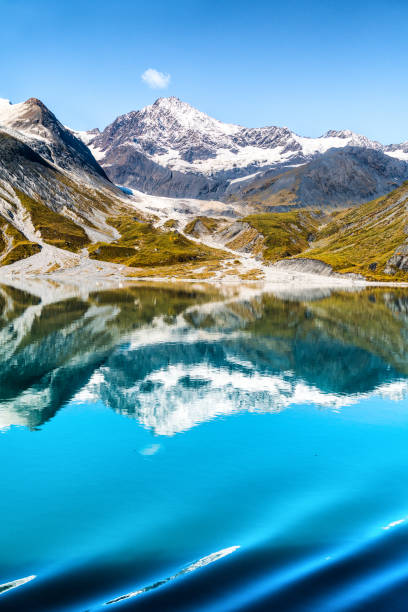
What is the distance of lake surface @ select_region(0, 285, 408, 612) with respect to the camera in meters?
18.0

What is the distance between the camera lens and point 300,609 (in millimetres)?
16281

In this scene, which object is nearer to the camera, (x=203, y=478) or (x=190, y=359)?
(x=203, y=478)

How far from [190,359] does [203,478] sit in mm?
35616

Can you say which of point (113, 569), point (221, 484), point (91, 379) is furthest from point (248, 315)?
point (113, 569)

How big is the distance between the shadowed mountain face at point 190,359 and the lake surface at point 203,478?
40 centimetres

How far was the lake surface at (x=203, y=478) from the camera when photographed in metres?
18.0

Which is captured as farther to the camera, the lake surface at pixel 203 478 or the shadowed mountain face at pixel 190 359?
the shadowed mountain face at pixel 190 359

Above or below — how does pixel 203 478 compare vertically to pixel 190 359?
below

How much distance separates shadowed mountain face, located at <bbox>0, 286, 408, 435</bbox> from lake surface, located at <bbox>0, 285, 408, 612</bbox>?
0.40 meters

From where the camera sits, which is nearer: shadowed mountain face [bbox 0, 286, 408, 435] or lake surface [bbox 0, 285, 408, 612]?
lake surface [bbox 0, 285, 408, 612]

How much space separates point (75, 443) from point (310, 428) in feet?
62.4

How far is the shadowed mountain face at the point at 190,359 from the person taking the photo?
45156mm

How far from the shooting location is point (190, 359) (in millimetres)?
64250

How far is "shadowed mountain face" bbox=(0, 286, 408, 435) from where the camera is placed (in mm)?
45156
